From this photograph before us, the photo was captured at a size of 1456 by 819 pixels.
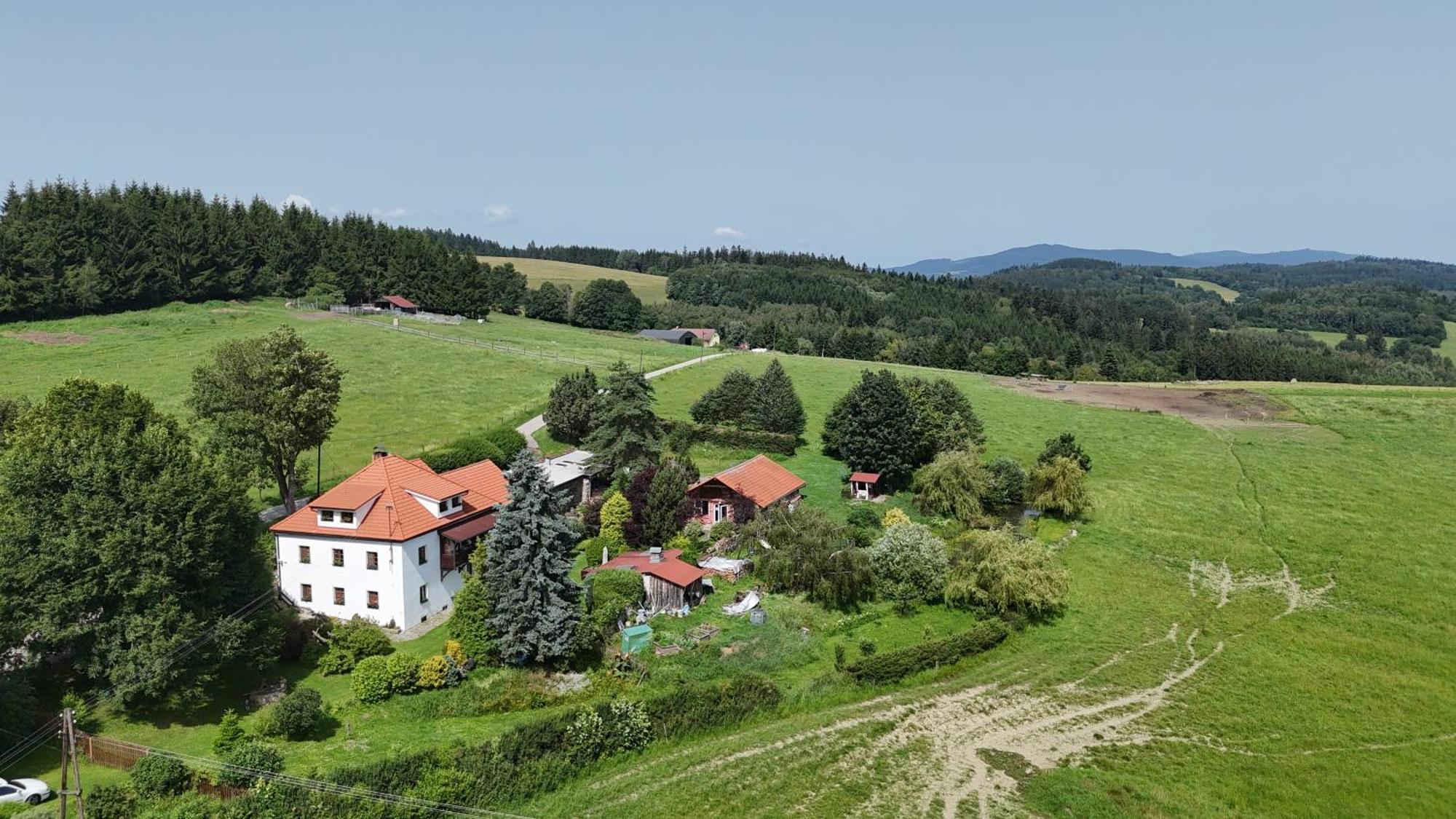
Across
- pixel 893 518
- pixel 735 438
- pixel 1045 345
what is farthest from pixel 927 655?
pixel 1045 345

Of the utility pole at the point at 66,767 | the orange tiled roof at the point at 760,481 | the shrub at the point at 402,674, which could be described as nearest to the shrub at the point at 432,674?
the shrub at the point at 402,674

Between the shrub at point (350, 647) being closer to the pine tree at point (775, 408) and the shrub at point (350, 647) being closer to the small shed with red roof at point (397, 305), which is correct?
the pine tree at point (775, 408)

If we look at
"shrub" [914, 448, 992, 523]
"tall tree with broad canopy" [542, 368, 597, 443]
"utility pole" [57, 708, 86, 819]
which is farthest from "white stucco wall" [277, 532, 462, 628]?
"shrub" [914, 448, 992, 523]

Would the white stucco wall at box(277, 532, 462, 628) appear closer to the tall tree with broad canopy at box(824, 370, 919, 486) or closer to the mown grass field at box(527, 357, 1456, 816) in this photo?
the mown grass field at box(527, 357, 1456, 816)

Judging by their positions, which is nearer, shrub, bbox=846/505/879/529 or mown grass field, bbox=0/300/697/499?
shrub, bbox=846/505/879/529

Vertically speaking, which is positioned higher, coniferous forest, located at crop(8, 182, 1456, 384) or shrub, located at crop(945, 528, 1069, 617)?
coniferous forest, located at crop(8, 182, 1456, 384)

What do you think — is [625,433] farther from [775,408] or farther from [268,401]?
[268,401]

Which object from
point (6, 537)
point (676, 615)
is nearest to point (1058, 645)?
point (676, 615)
